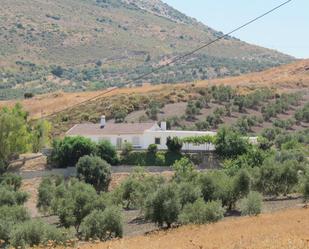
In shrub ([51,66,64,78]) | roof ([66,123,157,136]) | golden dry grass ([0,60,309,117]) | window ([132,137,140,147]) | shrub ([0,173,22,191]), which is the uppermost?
shrub ([51,66,64,78])

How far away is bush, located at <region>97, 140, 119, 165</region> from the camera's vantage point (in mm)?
69688

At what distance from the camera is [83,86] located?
18550 cm

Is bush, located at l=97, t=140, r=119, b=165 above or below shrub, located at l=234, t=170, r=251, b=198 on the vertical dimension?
above

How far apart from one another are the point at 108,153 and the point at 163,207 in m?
27.4

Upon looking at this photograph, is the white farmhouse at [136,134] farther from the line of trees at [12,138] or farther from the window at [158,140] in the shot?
the line of trees at [12,138]

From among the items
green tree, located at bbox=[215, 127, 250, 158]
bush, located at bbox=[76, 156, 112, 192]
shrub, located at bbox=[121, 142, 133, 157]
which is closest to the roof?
shrub, located at bbox=[121, 142, 133, 157]

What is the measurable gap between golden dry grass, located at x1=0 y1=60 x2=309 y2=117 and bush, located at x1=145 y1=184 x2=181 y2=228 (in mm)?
67615

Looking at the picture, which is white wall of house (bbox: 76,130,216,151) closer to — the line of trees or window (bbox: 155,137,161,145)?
window (bbox: 155,137,161,145)

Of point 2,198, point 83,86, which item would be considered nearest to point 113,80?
point 83,86

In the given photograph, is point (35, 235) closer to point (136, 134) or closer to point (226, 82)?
point (136, 134)

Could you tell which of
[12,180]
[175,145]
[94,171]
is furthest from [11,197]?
[175,145]

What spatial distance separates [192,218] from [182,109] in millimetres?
66970

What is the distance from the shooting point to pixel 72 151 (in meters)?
70.4

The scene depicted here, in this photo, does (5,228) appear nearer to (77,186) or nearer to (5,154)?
(77,186)
